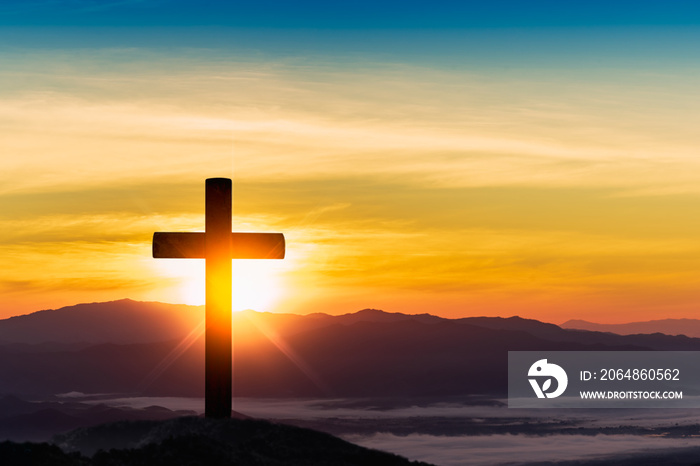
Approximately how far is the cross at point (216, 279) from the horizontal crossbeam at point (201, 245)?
0.02 meters

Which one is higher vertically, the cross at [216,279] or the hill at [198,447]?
the cross at [216,279]

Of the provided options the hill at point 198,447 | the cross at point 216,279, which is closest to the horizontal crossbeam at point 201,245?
the cross at point 216,279

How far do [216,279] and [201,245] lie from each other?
64cm

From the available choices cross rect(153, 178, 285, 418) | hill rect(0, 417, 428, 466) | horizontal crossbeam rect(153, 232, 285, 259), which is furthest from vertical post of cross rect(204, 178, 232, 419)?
hill rect(0, 417, 428, 466)

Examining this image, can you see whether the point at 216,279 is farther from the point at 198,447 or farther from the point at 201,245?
the point at 198,447

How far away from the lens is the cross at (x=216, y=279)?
1445 cm

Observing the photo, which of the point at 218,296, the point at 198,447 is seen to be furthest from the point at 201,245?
the point at 198,447

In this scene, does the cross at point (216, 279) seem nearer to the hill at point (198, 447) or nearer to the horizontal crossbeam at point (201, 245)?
the horizontal crossbeam at point (201, 245)

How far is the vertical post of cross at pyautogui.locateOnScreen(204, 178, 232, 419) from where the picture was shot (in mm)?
14445

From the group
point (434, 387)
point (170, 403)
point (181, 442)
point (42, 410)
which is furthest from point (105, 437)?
point (434, 387)

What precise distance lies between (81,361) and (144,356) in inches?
445

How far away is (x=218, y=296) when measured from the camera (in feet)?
47.6

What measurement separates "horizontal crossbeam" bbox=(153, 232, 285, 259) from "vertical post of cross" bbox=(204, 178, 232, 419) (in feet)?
0.68

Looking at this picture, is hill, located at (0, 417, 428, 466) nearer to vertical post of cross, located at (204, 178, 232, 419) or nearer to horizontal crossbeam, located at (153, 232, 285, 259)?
vertical post of cross, located at (204, 178, 232, 419)
